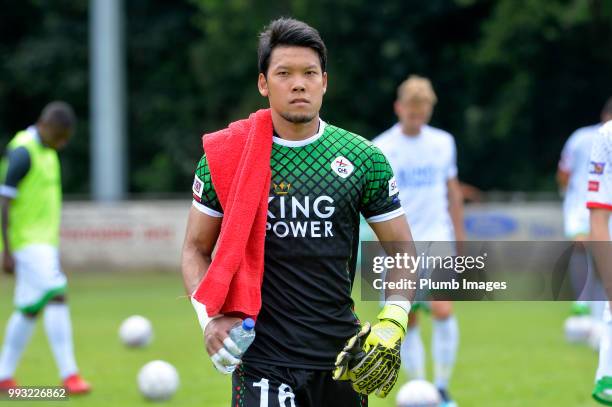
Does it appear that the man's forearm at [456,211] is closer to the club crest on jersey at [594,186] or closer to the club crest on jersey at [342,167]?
the club crest on jersey at [594,186]

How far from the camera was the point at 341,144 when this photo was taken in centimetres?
494

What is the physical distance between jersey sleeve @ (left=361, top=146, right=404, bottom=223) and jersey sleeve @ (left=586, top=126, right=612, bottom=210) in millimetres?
1345

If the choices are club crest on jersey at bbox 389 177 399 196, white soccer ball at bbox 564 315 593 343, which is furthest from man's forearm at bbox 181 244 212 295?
white soccer ball at bbox 564 315 593 343

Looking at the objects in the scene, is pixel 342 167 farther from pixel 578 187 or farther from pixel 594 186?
pixel 578 187

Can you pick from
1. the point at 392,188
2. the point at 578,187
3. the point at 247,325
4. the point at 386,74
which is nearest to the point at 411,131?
the point at 578,187

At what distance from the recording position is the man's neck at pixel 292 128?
16.0 ft

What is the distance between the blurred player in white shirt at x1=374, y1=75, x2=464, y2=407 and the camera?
9438 mm

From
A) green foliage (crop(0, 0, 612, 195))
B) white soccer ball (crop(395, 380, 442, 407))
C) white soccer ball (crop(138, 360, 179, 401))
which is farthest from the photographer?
green foliage (crop(0, 0, 612, 195))

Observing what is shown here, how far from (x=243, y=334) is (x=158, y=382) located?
470 cm

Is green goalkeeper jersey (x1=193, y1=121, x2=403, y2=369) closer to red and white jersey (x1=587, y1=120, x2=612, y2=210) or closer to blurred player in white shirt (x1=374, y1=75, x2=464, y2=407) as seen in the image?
red and white jersey (x1=587, y1=120, x2=612, y2=210)

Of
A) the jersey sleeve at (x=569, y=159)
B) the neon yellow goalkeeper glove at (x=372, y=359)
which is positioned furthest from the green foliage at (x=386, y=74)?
the neon yellow goalkeeper glove at (x=372, y=359)

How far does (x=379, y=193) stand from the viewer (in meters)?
4.91

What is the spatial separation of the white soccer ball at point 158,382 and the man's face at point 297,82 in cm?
472

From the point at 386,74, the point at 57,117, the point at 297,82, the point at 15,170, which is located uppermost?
the point at 386,74
